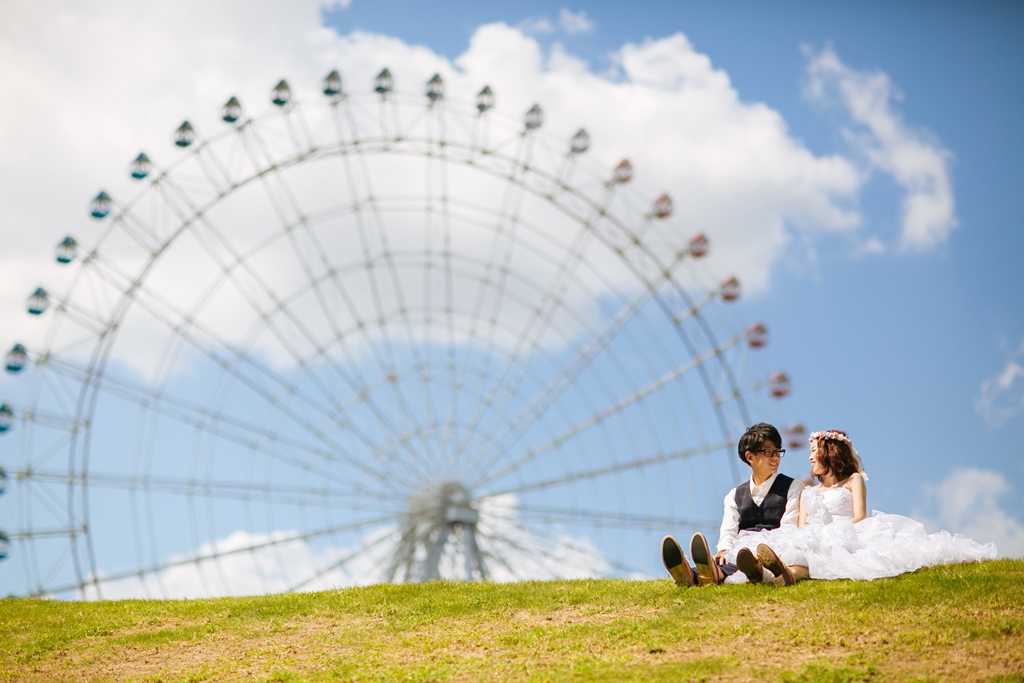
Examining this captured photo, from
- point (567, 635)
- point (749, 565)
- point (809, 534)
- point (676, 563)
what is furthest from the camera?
point (676, 563)

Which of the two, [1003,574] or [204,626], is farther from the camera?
[204,626]

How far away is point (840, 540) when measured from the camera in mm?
11359

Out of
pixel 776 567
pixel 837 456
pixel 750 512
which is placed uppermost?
Result: pixel 837 456

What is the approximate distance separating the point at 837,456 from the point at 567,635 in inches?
137

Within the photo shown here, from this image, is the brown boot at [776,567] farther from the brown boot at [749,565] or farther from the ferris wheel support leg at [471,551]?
the ferris wheel support leg at [471,551]

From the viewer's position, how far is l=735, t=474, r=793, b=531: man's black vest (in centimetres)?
1168

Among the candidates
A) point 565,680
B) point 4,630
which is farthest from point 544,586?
point 4,630

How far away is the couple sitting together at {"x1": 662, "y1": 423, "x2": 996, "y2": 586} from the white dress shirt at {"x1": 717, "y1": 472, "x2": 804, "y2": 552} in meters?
0.01

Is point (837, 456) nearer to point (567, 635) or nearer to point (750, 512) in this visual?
point (750, 512)

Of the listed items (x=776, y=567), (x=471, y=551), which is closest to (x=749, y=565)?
(x=776, y=567)

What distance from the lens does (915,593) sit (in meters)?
10.7

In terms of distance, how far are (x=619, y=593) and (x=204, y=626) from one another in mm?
4776

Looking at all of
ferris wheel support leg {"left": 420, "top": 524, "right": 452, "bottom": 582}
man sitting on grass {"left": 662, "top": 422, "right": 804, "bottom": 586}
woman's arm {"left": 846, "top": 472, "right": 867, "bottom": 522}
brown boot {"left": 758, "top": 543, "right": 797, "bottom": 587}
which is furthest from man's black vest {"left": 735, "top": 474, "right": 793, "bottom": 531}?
ferris wheel support leg {"left": 420, "top": 524, "right": 452, "bottom": 582}

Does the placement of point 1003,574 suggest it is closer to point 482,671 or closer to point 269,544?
point 482,671
